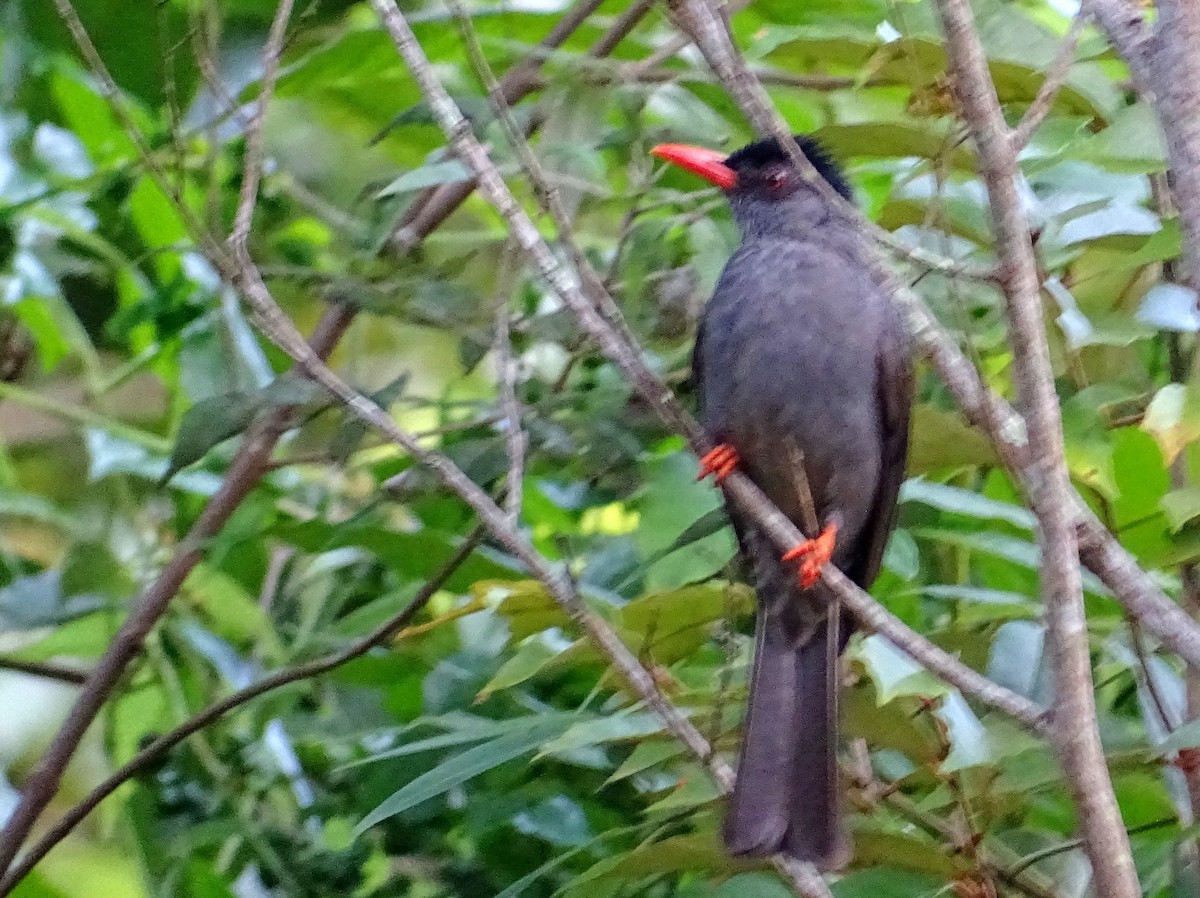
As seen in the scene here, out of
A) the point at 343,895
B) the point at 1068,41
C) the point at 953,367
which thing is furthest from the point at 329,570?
the point at 1068,41

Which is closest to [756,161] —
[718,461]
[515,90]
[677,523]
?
[515,90]

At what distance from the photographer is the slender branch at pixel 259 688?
6.52 ft

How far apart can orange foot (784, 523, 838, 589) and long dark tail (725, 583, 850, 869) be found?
0.27 ft

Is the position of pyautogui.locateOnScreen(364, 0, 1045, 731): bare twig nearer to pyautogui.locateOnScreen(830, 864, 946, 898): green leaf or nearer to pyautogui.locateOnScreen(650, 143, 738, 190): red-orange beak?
pyautogui.locateOnScreen(830, 864, 946, 898): green leaf

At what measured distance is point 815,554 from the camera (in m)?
1.99

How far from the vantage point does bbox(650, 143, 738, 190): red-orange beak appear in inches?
90.7

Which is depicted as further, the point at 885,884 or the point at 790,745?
the point at 790,745

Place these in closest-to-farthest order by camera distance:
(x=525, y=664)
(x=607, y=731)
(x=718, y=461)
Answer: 1. (x=607, y=731)
2. (x=525, y=664)
3. (x=718, y=461)

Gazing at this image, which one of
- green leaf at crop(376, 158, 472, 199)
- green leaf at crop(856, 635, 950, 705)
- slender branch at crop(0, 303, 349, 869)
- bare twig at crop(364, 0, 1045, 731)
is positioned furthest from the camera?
slender branch at crop(0, 303, 349, 869)

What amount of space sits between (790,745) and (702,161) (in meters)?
0.96

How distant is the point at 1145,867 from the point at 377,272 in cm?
131

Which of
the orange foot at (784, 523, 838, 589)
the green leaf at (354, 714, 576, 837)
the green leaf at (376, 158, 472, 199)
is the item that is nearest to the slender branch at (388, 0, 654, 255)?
the green leaf at (376, 158, 472, 199)

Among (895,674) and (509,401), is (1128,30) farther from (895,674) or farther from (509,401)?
(509,401)

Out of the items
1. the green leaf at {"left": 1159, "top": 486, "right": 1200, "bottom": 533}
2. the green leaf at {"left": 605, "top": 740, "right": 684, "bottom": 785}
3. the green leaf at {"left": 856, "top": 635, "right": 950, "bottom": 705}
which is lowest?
the green leaf at {"left": 605, "top": 740, "right": 684, "bottom": 785}
